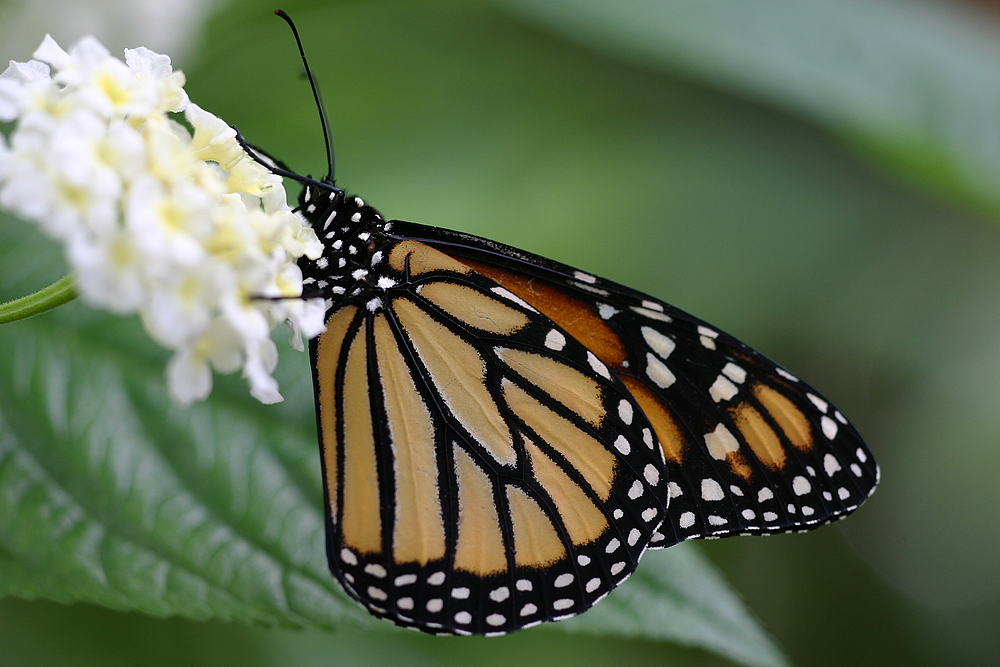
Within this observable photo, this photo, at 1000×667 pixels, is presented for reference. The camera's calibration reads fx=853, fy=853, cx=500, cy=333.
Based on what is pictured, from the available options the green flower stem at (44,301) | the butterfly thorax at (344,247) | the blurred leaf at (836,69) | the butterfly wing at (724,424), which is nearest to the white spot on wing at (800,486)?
the butterfly wing at (724,424)

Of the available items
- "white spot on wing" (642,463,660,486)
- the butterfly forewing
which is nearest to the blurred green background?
the butterfly forewing

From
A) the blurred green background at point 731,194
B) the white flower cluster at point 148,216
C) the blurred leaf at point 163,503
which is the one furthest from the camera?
the blurred green background at point 731,194

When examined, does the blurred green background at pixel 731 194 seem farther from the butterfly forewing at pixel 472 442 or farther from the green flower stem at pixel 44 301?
the green flower stem at pixel 44 301

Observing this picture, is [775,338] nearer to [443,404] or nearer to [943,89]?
[943,89]

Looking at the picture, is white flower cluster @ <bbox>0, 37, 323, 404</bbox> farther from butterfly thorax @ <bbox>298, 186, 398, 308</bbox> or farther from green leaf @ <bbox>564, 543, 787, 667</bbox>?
green leaf @ <bbox>564, 543, 787, 667</bbox>

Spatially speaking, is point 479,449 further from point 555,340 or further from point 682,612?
point 682,612

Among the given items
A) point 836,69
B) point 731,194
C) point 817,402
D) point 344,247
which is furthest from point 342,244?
point 731,194
